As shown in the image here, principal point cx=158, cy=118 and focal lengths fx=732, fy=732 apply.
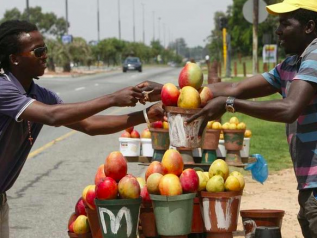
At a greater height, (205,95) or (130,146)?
(205,95)

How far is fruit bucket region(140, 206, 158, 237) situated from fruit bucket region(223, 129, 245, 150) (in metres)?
4.30

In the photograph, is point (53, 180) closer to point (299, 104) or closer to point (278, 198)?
point (278, 198)

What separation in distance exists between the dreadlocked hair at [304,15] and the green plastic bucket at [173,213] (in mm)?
1143

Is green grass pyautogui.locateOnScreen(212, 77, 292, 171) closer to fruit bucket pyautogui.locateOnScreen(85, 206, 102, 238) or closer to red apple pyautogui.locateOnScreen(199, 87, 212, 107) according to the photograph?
red apple pyautogui.locateOnScreen(199, 87, 212, 107)

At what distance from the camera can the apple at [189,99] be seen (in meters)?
4.29

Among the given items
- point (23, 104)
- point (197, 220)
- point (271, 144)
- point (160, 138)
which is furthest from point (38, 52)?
point (271, 144)

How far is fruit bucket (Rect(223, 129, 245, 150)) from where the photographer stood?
28.1ft

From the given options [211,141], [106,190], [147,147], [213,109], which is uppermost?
[213,109]

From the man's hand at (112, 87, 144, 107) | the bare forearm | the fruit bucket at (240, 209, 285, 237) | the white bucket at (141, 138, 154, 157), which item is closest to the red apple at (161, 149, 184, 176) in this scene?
the man's hand at (112, 87, 144, 107)

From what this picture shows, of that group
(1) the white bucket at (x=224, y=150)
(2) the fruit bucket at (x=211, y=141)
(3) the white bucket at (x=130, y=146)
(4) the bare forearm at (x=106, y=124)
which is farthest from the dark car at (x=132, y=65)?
(4) the bare forearm at (x=106, y=124)

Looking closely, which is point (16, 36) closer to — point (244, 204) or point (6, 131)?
point (6, 131)

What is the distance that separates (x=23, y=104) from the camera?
13.7 ft

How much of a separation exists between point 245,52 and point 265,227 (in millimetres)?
98881

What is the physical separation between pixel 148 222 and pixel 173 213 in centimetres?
30
